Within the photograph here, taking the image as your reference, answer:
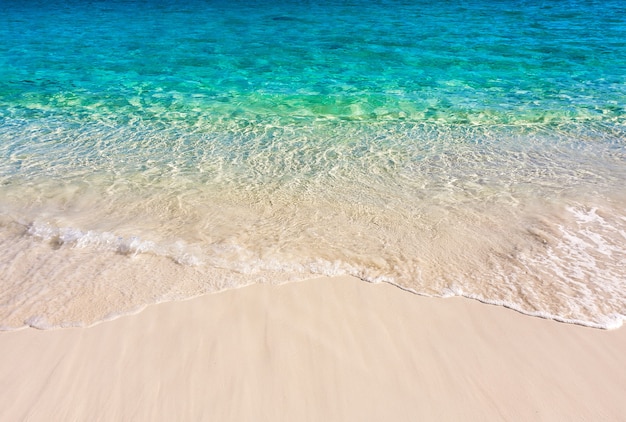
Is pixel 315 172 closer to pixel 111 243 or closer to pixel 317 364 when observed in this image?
pixel 111 243

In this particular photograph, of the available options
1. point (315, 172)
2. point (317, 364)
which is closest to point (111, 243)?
point (317, 364)

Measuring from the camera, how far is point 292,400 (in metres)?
3.12

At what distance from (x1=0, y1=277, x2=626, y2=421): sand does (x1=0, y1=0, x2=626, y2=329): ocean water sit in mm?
251

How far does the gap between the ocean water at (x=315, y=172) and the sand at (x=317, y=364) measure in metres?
0.25

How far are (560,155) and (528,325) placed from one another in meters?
4.23

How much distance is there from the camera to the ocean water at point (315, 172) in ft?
14.0

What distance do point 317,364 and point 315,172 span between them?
3506 millimetres

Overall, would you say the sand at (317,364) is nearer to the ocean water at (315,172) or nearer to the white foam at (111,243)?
the ocean water at (315,172)

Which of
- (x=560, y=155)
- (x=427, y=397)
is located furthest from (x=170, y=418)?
(x=560, y=155)

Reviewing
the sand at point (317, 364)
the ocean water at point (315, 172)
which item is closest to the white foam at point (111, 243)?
the ocean water at point (315, 172)

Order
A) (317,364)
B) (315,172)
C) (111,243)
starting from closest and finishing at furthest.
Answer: (317,364) < (111,243) < (315,172)

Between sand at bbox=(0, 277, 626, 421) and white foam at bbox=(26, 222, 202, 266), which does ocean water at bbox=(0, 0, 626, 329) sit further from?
sand at bbox=(0, 277, 626, 421)

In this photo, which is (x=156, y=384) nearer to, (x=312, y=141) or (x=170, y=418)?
(x=170, y=418)

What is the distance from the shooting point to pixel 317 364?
11.0 ft
